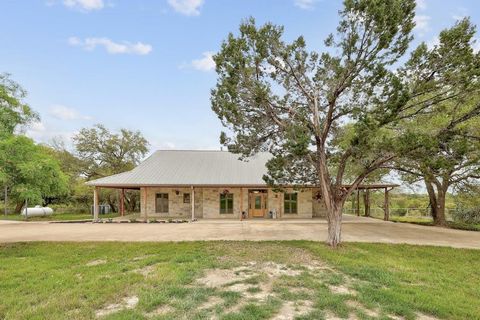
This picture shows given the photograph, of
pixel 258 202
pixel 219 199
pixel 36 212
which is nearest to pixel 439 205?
pixel 258 202

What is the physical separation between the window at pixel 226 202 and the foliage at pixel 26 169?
12.2 m

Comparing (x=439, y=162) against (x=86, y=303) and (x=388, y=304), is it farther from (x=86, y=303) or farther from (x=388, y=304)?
(x=86, y=303)

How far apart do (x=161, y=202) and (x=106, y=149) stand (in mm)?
11089

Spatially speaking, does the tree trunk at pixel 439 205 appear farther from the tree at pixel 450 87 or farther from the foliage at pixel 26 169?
the foliage at pixel 26 169

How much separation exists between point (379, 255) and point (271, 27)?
7758mm

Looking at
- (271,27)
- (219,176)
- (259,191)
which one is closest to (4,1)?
(271,27)

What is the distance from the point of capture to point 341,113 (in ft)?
31.1

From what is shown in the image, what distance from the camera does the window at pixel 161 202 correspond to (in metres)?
20.8

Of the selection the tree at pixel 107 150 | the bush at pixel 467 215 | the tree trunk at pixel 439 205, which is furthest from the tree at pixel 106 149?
the bush at pixel 467 215

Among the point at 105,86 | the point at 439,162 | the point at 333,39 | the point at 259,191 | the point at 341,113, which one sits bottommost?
the point at 259,191

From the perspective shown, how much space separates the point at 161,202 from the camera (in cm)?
2086

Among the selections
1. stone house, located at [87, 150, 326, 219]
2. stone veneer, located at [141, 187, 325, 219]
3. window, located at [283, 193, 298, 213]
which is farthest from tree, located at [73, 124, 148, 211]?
window, located at [283, 193, 298, 213]

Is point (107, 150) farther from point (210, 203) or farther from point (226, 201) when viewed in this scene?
point (226, 201)

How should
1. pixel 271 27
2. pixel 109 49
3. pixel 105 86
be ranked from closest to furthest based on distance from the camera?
pixel 271 27 < pixel 109 49 < pixel 105 86
